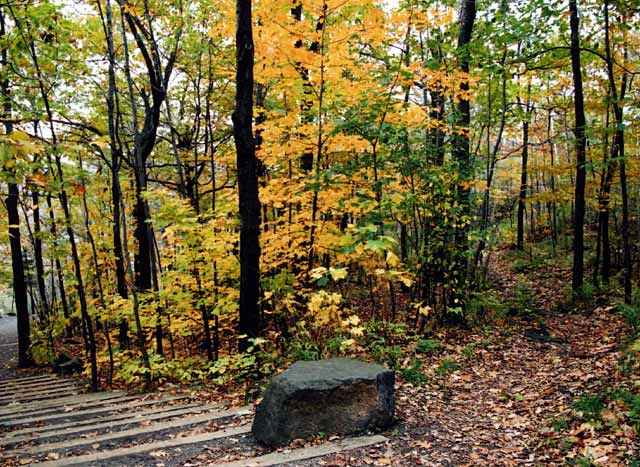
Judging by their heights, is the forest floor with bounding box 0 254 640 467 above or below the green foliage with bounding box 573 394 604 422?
below

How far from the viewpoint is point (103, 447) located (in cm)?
383

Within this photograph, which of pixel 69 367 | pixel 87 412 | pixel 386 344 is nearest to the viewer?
pixel 87 412

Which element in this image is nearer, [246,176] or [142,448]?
[142,448]

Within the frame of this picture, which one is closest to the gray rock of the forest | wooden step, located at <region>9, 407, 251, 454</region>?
the forest

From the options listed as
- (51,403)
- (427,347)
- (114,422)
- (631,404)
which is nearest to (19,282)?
(51,403)

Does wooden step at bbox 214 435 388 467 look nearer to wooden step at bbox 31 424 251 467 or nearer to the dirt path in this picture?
the dirt path

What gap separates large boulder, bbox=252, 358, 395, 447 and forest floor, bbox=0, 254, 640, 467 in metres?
0.23

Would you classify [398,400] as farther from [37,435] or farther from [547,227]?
[547,227]

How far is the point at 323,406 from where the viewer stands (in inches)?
144

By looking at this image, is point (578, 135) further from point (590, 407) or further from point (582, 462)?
point (582, 462)

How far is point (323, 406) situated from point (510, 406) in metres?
2.21

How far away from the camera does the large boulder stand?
11.8 feet

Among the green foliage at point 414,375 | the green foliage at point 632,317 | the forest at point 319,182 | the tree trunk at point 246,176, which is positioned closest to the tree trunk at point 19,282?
the forest at point 319,182

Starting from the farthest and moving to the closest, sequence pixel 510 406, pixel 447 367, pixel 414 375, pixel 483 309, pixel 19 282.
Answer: pixel 19 282, pixel 483 309, pixel 447 367, pixel 414 375, pixel 510 406
